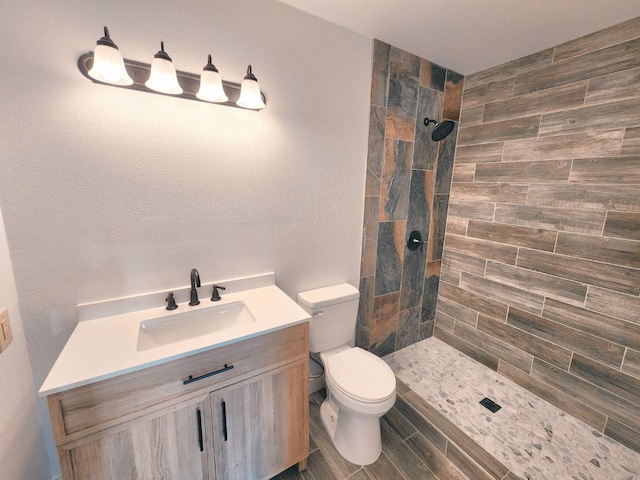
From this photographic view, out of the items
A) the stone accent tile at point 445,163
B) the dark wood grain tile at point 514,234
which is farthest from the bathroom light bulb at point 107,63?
the dark wood grain tile at point 514,234

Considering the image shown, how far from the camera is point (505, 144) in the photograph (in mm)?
1947

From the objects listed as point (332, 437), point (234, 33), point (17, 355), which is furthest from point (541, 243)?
point (17, 355)

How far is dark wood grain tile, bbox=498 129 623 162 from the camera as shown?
1502mm

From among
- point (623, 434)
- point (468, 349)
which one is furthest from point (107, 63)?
point (623, 434)

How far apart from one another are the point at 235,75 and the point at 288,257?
102cm

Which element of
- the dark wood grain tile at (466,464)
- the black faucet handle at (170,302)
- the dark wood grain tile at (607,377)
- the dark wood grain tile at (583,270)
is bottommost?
the dark wood grain tile at (466,464)

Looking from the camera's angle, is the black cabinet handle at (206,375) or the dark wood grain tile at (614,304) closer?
the black cabinet handle at (206,375)

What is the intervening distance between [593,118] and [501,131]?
1.61ft

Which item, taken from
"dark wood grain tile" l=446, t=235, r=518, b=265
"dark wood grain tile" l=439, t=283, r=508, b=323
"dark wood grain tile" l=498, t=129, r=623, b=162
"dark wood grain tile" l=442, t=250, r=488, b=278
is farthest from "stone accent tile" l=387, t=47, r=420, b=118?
"dark wood grain tile" l=439, t=283, r=508, b=323

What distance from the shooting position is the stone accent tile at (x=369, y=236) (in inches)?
75.4

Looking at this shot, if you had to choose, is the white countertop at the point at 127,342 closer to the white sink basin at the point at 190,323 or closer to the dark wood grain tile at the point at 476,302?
the white sink basin at the point at 190,323

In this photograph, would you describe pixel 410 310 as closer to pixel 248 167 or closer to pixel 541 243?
pixel 541 243

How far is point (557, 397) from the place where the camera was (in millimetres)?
1795

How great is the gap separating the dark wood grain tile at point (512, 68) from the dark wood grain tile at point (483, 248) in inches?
47.2
